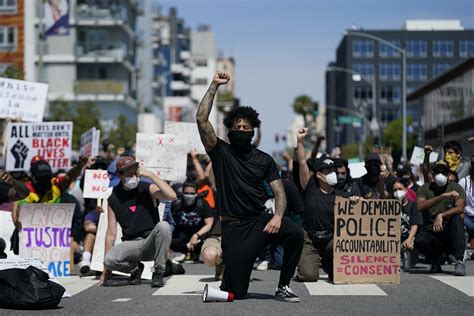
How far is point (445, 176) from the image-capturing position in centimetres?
1644

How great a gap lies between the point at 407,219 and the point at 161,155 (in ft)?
15.2

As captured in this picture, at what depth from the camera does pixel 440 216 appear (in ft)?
53.4

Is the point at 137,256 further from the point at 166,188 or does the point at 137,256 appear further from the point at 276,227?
the point at 276,227

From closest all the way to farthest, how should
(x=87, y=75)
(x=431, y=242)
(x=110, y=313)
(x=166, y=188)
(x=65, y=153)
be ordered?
1. (x=110, y=313)
2. (x=166, y=188)
3. (x=431, y=242)
4. (x=65, y=153)
5. (x=87, y=75)

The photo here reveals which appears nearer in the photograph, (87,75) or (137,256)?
(137,256)

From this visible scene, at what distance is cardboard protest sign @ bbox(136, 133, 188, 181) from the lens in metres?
20.4

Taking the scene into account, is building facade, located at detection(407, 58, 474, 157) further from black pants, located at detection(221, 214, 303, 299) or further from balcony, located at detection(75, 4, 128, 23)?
black pants, located at detection(221, 214, 303, 299)

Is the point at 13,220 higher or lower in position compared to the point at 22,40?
lower

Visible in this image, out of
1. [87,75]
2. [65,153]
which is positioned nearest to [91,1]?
[87,75]

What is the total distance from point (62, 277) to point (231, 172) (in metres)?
5.09

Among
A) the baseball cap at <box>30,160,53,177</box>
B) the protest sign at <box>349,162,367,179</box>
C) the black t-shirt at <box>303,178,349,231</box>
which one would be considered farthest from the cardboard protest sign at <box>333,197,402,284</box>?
the protest sign at <box>349,162,367,179</box>

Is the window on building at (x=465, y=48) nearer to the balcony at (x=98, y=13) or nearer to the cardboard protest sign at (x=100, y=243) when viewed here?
the balcony at (x=98, y=13)

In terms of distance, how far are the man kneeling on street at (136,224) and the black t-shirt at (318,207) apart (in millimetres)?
1717

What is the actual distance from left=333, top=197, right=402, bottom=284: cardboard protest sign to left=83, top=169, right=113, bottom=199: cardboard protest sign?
4.87 meters
